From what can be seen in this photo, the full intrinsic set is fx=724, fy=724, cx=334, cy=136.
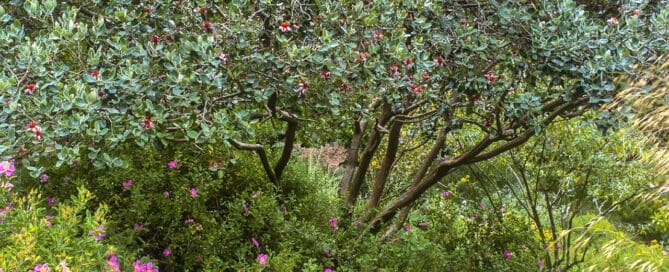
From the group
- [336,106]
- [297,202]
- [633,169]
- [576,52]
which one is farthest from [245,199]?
[633,169]

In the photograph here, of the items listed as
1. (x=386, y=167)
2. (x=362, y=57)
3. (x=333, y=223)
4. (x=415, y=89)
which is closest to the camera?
(x=362, y=57)

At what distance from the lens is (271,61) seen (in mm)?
3016

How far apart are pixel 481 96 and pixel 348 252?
48.9 inches

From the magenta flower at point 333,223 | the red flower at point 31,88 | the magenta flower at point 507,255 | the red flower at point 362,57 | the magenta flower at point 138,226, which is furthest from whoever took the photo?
the magenta flower at point 507,255

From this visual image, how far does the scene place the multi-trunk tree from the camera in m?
2.67

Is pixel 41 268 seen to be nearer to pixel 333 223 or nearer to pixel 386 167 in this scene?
pixel 333 223

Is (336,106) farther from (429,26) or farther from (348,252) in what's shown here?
(348,252)

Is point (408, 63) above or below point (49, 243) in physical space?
above

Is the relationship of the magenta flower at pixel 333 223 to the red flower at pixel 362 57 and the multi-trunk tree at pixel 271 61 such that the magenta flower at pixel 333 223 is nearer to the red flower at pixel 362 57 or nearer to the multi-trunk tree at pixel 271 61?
the multi-trunk tree at pixel 271 61

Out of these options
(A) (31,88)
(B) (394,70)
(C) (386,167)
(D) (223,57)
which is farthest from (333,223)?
(A) (31,88)

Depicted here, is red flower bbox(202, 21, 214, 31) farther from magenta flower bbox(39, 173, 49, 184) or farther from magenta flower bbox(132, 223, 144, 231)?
magenta flower bbox(39, 173, 49, 184)

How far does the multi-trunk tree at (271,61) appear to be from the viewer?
267cm

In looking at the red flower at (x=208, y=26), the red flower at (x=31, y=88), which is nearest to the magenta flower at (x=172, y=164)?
the red flower at (x=208, y=26)

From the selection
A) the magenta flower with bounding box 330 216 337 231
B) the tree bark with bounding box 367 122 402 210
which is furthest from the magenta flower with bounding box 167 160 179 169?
the tree bark with bounding box 367 122 402 210
